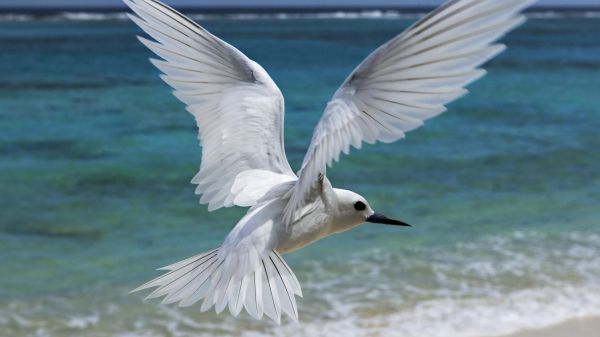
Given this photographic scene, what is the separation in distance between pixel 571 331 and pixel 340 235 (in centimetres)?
205

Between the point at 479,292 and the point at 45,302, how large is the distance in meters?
2.35

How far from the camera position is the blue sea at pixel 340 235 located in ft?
15.9

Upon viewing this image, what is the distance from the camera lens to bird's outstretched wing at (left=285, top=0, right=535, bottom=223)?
158cm

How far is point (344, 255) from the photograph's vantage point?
19.2 feet

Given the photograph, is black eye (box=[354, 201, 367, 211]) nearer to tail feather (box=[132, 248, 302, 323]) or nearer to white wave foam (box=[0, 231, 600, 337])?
tail feather (box=[132, 248, 302, 323])

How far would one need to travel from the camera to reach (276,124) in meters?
2.26

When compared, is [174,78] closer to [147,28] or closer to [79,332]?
[147,28]

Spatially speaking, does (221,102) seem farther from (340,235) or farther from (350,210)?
(340,235)

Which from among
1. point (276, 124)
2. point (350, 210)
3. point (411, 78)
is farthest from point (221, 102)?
point (411, 78)

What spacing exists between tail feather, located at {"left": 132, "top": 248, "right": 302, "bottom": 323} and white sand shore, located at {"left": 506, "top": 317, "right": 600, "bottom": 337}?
2.93 m

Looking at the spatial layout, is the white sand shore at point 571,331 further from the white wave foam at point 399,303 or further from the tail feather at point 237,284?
the tail feather at point 237,284

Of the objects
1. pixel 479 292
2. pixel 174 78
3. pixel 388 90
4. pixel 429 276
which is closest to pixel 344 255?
pixel 429 276

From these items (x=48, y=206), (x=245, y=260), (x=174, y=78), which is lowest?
(x=48, y=206)

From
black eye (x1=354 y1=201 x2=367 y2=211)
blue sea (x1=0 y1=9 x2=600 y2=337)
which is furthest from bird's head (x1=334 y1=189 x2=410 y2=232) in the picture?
blue sea (x1=0 y1=9 x2=600 y2=337)
